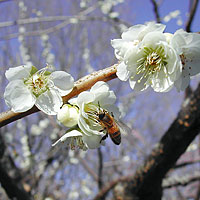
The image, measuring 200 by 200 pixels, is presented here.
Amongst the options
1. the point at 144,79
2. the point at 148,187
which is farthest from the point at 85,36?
the point at 144,79

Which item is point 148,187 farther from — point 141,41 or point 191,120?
point 141,41

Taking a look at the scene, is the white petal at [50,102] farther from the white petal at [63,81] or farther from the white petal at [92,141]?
the white petal at [92,141]

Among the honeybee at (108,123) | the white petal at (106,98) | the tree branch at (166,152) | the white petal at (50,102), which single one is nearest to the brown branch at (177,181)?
the tree branch at (166,152)

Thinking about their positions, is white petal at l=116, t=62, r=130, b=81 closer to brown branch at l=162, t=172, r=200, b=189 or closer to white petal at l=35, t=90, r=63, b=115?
white petal at l=35, t=90, r=63, b=115

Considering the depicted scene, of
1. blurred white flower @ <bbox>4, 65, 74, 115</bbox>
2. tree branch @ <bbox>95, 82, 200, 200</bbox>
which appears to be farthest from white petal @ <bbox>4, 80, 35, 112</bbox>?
tree branch @ <bbox>95, 82, 200, 200</bbox>

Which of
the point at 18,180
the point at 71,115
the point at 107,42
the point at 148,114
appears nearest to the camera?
the point at 71,115

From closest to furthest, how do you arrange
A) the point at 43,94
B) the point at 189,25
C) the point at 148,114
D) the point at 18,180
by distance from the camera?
the point at 43,94 < the point at 18,180 < the point at 189,25 < the point at 148,114
